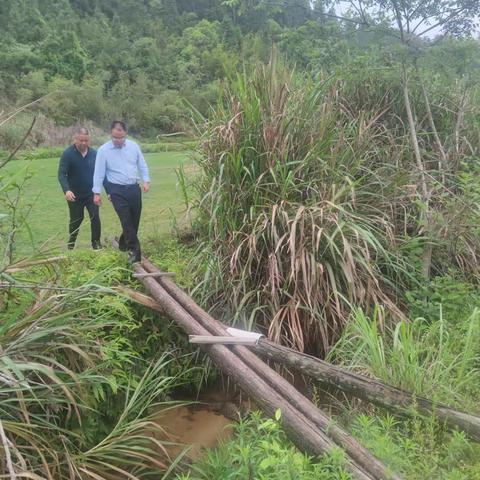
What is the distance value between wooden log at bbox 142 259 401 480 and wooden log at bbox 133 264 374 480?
37mm

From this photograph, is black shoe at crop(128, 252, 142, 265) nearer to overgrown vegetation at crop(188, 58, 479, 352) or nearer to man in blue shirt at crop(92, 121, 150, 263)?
man in blue shirt at crop(92, 121, 150, 263)

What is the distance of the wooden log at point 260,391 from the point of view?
2.49 meters

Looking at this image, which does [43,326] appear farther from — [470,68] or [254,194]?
[470,68]

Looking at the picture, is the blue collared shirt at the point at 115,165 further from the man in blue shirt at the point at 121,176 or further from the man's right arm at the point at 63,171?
the man's right arm at the point at 63,171

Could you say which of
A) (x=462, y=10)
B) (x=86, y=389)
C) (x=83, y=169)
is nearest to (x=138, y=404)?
(x=86, y=389)

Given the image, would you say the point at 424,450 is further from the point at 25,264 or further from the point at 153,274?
the point at 153,274

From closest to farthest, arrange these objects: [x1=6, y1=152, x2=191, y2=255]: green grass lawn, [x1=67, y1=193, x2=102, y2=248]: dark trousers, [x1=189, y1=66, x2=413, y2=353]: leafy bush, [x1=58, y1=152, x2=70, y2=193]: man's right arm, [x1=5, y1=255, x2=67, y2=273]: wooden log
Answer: [x1=5, y1=255, x2=67, y2=273]: wooden log
[x1=189, y1=66, x2=413, y2=353]: leafy bush
[x1=58, y1=152, x2=70, y2=193]: man's right arm
[x1=67, y1=193, x2=102, y2=248]: dark trousers
[x1=6, y1=152, x2=191, y2=255]: green grass lawn

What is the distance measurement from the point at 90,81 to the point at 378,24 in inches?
1092

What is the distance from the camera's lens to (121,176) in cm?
514

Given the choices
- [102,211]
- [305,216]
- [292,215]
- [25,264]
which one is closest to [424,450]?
[305,216]

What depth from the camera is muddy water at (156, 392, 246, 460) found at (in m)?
3.74

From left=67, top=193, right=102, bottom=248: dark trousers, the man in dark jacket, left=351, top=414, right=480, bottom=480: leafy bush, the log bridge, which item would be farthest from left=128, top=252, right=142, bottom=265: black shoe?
left=351, top=414, right=480, bottom=480: leafy bush

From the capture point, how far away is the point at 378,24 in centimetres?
604

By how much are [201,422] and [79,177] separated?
312 cm
